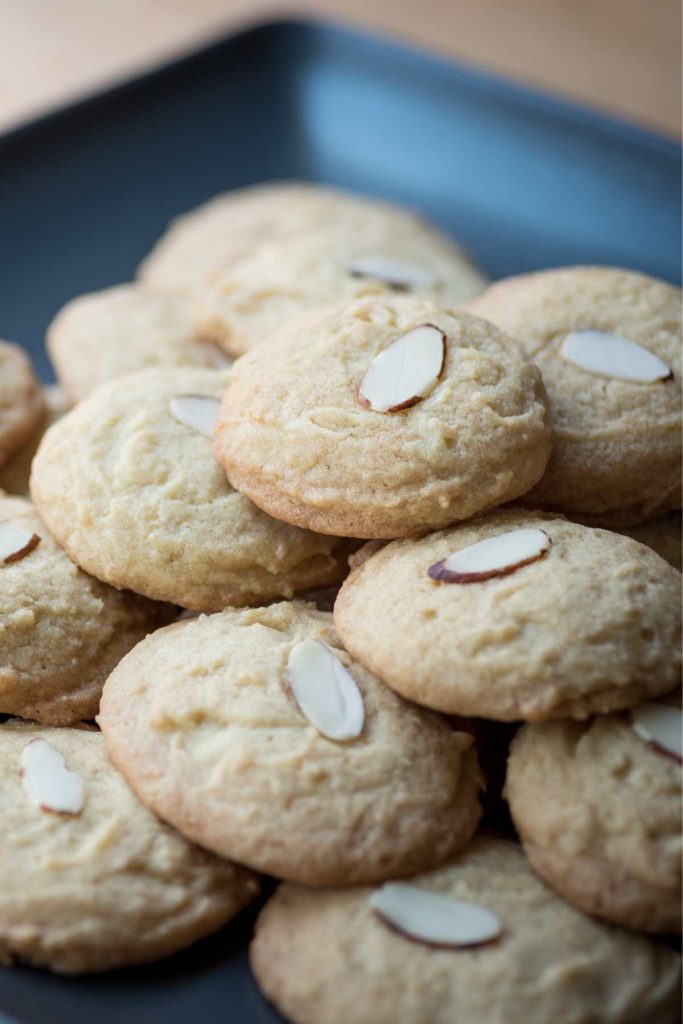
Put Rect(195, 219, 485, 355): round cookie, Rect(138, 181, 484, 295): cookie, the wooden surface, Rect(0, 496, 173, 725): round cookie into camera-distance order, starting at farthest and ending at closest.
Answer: the wooden surface → Rect(138, 181, 484, 295): cookie → Rect(195, 219, 485, 355): round cookie → Rect(0, 496, 173, 725): round cookie

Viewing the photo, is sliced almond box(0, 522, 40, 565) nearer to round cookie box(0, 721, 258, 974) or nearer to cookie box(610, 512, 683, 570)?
round cookie box(0, 721, 258, 974)

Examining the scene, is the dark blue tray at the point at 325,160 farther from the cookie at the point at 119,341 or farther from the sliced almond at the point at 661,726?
the sliced almond at the point at 661,726

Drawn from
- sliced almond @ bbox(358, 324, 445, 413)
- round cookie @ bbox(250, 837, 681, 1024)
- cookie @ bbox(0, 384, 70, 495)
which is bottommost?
round cookie @ bbox(250, 837, 681, 1024)

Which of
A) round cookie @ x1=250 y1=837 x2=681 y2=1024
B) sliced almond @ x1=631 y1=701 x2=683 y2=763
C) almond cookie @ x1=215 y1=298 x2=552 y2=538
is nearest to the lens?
round cookie @ x1=250 y1=837 x2=681 y2=1024

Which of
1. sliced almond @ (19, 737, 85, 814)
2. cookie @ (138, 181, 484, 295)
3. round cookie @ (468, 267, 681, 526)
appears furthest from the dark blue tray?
sliced almond @ (19, 737, 85, 814)

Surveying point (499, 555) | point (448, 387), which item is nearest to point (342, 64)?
point (448, 387)

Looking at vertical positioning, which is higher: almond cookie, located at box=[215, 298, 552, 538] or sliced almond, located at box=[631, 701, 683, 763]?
almond cookie, located at box=[215, 298, 552, 538]
